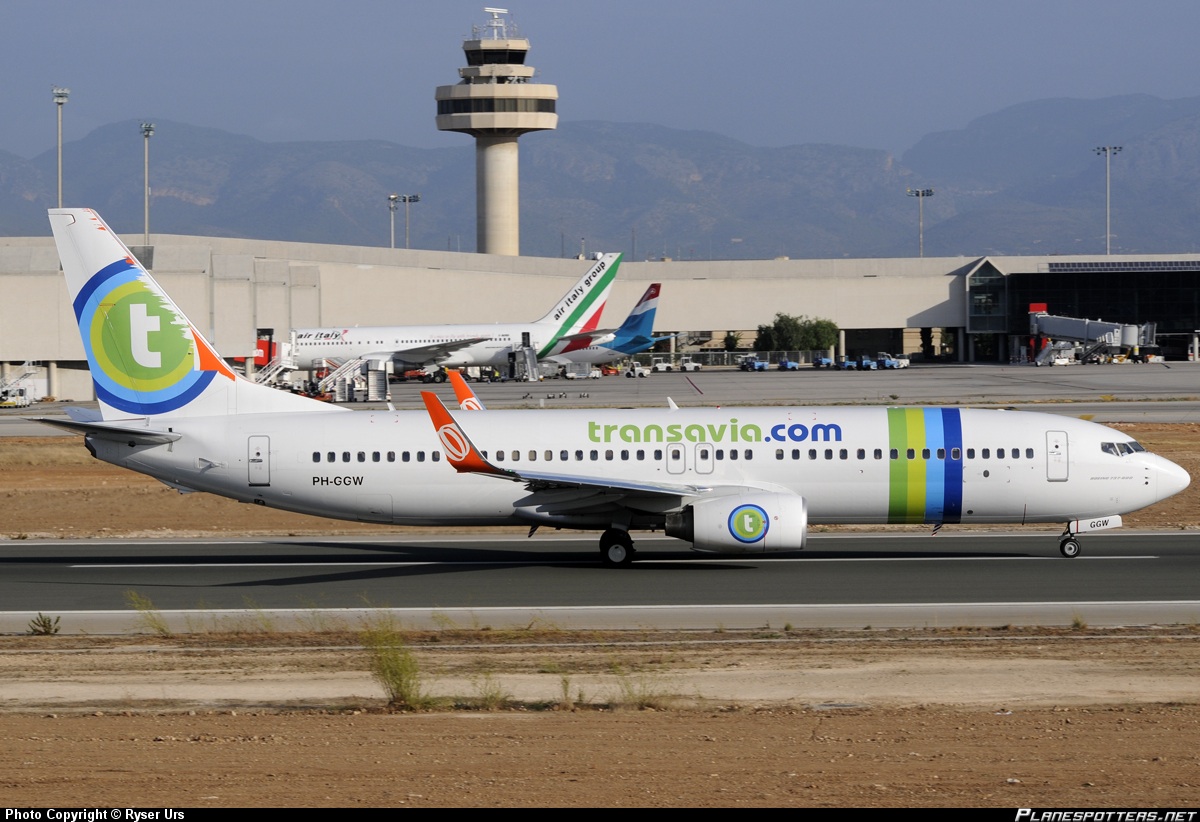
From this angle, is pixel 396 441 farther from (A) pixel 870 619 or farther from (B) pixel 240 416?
(A) pixel 870 619

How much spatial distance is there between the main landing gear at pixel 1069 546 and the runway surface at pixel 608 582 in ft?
0.75

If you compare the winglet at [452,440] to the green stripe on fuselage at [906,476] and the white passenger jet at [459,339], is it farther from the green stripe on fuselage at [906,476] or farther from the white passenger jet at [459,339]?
the white passenger jet at [459,339]

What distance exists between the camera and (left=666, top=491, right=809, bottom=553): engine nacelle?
28641 mm

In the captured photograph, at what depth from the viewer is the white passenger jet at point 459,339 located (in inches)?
4006

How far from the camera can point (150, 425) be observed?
101 ft

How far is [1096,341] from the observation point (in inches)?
4838

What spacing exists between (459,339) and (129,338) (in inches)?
2873

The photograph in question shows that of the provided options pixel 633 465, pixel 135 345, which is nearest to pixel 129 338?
pixel 135 345

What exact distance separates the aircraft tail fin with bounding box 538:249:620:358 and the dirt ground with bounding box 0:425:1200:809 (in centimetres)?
8137

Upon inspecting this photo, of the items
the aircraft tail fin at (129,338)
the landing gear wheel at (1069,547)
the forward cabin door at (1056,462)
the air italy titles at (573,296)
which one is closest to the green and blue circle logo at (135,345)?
the aircraft tail fin at (129,338)

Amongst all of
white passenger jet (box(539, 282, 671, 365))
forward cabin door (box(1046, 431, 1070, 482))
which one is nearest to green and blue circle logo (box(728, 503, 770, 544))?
forward cabin door (box(1046, 431, 1070, 482))

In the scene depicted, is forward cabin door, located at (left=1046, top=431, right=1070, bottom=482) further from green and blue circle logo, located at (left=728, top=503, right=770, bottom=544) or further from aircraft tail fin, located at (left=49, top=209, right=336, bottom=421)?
aircraft tail fin, located at (left=49, top=209, right=336, bottom=421)

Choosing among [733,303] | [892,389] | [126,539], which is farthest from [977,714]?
[733,303]

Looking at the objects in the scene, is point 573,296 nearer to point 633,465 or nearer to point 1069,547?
point 633,465
